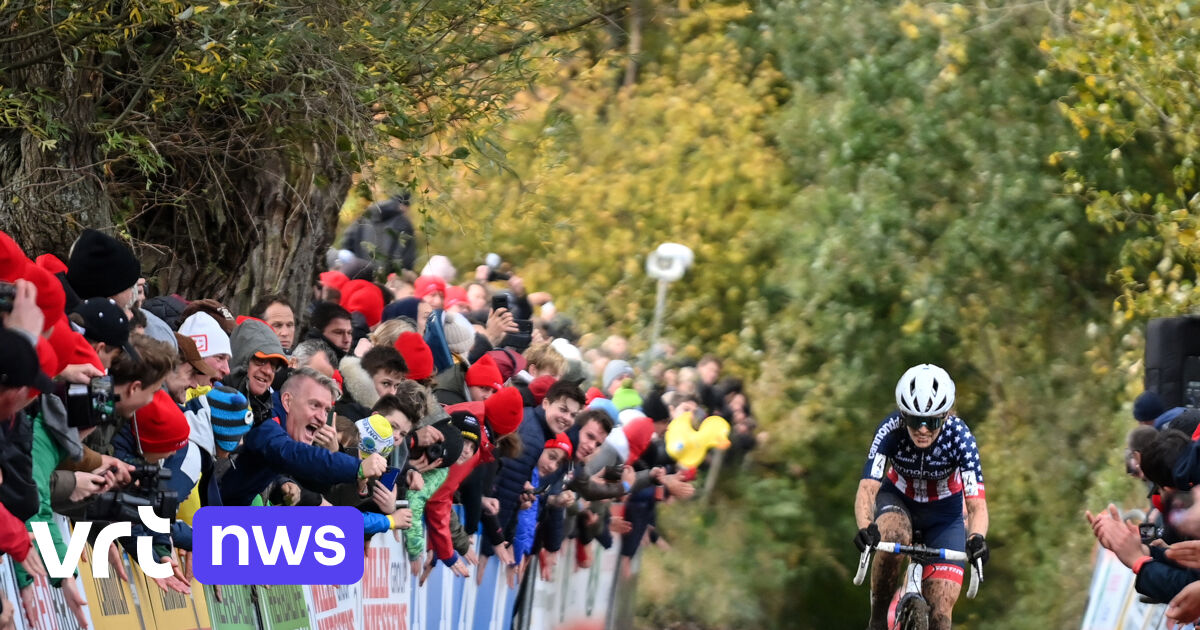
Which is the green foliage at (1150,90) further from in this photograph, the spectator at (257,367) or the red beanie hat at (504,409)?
the spectator at (257,367)

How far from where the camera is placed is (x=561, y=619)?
593 inches

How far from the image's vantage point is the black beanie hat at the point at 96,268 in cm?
768

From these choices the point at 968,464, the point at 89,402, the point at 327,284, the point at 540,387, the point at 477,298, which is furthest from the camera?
the point at 477,298

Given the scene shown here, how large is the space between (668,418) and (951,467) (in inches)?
270

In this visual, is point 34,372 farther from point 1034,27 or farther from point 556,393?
point 1034,27

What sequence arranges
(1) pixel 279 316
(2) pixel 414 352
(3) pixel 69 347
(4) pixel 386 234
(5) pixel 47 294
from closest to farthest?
(5) pixel 47 294
(3) pixel 69 347
(1) pixel 279 316
(2) pixel 414 352
(4) pixel 386 234

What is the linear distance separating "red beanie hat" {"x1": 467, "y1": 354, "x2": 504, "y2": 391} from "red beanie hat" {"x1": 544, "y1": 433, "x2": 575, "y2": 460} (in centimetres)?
116

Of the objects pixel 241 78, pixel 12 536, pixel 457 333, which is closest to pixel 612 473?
pixel 457 333

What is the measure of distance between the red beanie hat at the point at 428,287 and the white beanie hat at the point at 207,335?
496 cm

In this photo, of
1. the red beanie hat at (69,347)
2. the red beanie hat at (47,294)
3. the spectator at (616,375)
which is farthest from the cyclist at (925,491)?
the spectator at (616,375)

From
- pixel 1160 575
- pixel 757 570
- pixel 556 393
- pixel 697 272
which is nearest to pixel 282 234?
pixel 556 393

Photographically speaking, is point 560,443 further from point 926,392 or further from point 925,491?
point 926,392

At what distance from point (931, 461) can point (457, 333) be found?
Answer: 115 inches

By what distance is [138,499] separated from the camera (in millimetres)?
7277
